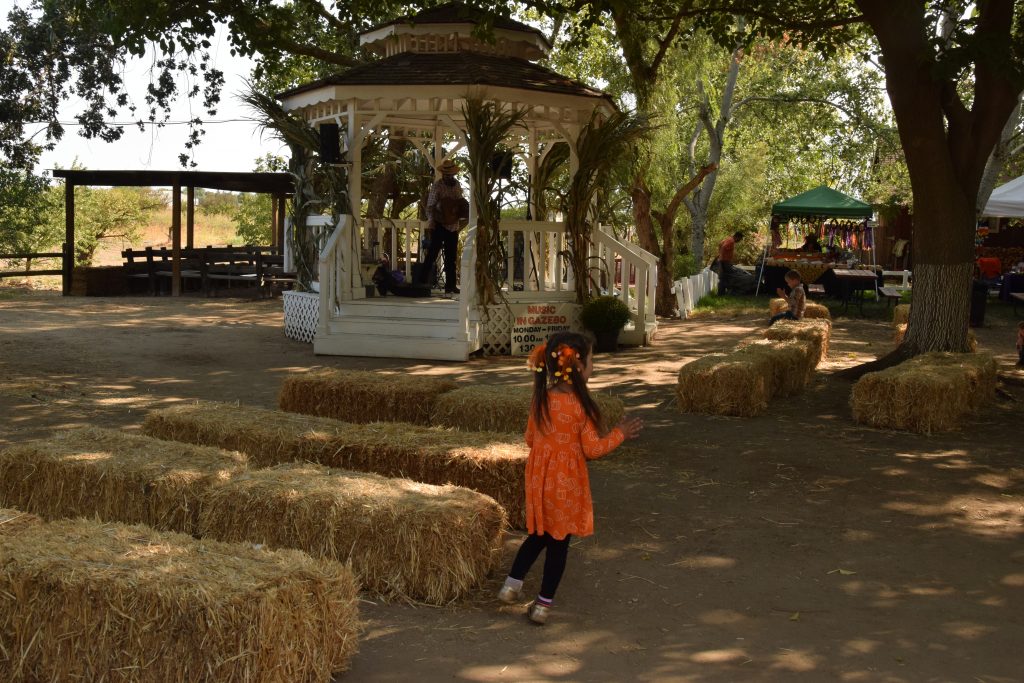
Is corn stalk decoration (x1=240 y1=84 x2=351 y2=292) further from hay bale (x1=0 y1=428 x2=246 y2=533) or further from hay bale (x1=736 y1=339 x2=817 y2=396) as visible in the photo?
hay bale (x1=0 y1=428 x2=246 y2=533)

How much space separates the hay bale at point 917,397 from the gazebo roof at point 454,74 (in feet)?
23.2

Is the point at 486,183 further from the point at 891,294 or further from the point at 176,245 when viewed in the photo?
the point at 176,245

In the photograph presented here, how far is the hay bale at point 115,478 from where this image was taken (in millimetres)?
5602

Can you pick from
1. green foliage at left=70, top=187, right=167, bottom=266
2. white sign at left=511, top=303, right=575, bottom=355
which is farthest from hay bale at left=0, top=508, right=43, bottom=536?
green foliage at left=70, top=187, right=167, bottom=266

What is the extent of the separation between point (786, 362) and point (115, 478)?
310 inches

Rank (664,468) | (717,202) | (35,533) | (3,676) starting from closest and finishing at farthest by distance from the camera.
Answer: (3,676) < (35,533) < (664,468) < (717,202)

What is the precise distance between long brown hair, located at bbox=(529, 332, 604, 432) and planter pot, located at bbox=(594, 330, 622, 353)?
1079cm

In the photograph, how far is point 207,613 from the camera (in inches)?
149

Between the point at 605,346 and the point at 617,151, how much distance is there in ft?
9.73

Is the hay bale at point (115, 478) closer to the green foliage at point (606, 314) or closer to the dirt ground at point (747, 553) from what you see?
the dirt ground at point (747, 553)

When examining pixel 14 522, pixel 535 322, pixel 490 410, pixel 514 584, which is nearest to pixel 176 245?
pixel 535 322

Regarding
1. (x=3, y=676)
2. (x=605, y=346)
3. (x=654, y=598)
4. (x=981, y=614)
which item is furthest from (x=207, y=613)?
(x=605, y=346)

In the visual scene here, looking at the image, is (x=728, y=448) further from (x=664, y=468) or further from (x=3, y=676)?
(x=3, y=676)

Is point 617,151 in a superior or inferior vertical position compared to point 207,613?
superior
